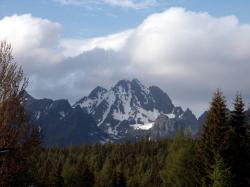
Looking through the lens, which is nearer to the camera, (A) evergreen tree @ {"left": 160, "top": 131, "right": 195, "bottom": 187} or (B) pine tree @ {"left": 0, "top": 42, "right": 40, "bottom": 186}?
(B) pine tree @ {"left": 0, "top": 42, "right": 40, "bottom": 186}

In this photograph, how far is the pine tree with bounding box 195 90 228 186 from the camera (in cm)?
4569

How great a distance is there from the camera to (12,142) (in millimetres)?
24359

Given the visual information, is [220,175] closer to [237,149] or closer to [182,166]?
[237,149]

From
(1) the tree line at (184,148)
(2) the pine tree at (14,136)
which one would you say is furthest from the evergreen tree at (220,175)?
(2) the pine tree at (14,136)

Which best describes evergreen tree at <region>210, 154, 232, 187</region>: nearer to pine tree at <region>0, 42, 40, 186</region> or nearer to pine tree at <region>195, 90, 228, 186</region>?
pine tree at <region>195, 90, 228, 186</region>

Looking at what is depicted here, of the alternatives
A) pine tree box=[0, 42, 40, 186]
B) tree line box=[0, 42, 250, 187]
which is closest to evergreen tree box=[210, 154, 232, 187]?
tree line box=[0, 42, 250, 187]

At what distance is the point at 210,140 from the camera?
151 ft

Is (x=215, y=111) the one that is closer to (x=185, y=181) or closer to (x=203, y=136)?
(x=203, y=136)

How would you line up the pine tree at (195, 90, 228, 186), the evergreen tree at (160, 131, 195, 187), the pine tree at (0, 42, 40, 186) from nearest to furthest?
the pine tree at (0, 42, 40, 186), the pine tree at (195, 90, 228, 186), the evergreen tree at (160, 131, 195, 187)

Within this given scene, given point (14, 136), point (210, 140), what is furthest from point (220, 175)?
point (14, 136)

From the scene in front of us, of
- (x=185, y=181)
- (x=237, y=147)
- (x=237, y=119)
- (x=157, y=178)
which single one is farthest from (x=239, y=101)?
(x=157, y=178)

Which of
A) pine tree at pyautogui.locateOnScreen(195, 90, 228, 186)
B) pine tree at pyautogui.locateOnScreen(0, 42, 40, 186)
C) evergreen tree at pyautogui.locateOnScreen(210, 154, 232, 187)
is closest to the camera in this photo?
pine tree at pyautogui.locateOnScreen(0, 42, 40, 186)

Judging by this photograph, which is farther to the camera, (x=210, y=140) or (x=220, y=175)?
(x=210, y=140)

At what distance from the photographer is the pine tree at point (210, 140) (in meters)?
45.7
